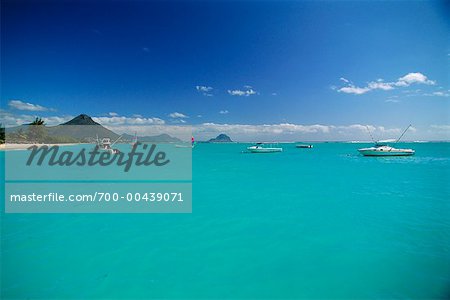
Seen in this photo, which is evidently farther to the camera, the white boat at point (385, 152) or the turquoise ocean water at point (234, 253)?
the white boat at point (385, 152)

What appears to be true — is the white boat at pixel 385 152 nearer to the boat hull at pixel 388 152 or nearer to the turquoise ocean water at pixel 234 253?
the boat hull at pixel 388 152

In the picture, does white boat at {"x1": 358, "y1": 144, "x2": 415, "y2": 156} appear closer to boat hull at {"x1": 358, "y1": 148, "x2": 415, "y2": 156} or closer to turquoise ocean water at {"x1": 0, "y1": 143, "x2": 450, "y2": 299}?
boat hull at {"x1": 358, "y1": 148, "x2": 415, "y2": 156}

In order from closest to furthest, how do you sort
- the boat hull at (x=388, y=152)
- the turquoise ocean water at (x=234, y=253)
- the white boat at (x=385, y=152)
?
1. the turquoise ocean water at (x=234, y=253)
2. the white boat at (x=385, y=152)
3. the boat hull at (x=388, y=152)

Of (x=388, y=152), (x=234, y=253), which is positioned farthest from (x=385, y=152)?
(x=234, y=253)

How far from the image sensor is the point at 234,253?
6621 mm

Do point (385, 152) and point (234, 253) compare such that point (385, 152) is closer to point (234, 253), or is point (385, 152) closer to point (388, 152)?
point (388, 152)

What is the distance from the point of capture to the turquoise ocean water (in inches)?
201

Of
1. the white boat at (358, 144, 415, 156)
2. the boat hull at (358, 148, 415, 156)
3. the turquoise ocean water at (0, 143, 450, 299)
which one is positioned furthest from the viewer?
the boat hull at (358, 148, 415, 156)

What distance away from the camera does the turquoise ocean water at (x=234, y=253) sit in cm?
510

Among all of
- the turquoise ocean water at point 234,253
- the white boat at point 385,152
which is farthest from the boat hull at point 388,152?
the turquoise ocean water at point 234,253

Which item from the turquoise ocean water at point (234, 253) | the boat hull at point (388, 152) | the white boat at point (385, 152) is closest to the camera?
the turquoise ocean water at point (234, 253)

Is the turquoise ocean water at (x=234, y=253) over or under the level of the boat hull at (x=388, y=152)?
under

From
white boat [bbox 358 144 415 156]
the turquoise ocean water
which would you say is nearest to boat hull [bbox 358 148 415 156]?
white boat [bbox 358 144 415 156]

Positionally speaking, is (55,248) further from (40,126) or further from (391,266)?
(40,126)
